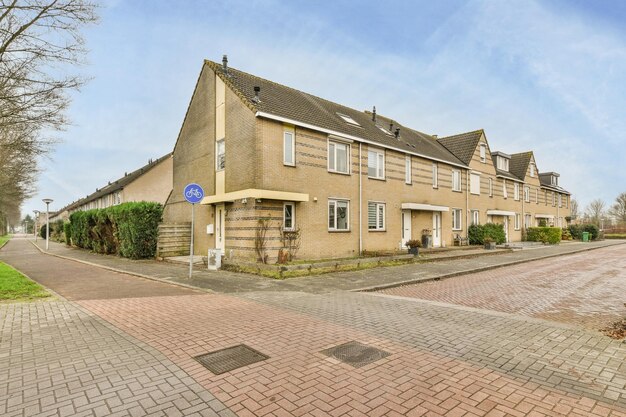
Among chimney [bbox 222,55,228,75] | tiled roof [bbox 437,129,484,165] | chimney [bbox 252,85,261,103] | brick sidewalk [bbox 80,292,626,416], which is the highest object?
chimney [bbox 222,55,228,75]

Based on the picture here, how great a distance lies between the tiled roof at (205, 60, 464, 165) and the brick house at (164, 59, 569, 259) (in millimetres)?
102

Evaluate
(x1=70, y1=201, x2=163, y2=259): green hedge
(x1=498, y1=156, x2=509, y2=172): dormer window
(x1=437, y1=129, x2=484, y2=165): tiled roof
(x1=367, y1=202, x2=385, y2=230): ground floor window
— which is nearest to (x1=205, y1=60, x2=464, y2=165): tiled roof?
(x1=367, y1=202, x2=385, y2=230): ground floor window

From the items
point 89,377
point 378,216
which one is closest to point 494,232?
point 378,216

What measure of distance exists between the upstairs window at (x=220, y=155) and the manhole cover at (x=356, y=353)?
13474 millimetres

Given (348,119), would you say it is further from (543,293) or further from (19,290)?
(19,290)

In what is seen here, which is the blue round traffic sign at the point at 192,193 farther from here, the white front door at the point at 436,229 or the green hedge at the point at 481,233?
the green hedge at the point at 481,233

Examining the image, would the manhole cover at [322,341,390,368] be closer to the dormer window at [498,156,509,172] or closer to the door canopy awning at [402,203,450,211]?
the door canopy awning at [402,203,450,211]

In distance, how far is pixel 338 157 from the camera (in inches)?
701

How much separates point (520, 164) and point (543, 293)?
32.5m

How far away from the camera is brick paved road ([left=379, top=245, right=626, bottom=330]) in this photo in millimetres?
7672

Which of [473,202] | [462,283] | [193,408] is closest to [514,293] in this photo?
[462,283]

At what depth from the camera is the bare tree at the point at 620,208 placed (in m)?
65.4

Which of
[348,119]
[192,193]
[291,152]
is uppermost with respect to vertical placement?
[348,119]

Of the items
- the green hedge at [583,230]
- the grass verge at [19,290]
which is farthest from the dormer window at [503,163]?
the grass verge at [19,290]
